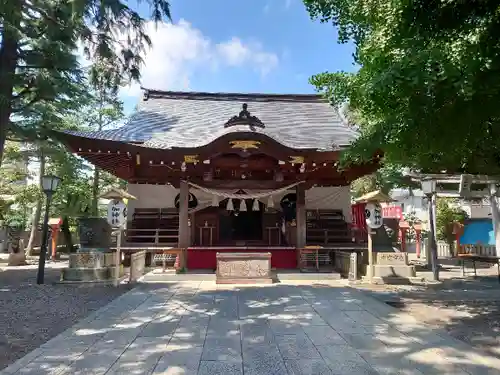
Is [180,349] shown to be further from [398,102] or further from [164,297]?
[398,102]

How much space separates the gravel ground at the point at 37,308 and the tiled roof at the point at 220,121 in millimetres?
4089

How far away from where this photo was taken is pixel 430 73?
338 centimetres

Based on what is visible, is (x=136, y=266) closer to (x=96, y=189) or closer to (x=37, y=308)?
(x=37, y=308)

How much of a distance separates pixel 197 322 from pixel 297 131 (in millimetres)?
9095

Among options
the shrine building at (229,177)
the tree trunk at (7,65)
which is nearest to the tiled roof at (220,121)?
the shrine building at (229,177)

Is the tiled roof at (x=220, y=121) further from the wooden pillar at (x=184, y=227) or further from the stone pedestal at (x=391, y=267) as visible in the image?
the stone pedestal at (x=391, y=267)

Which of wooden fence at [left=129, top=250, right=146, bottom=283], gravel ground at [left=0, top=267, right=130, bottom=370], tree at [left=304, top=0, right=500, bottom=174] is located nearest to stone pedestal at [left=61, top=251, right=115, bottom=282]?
gravel ground at [left=0, top=267, right=130, bottom=370]

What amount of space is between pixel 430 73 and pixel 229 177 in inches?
334

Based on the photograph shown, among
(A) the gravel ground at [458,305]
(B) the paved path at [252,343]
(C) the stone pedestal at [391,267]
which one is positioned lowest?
(A) the gravel ground at [458,305]

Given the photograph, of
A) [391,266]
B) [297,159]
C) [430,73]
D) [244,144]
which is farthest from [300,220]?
[430,73]

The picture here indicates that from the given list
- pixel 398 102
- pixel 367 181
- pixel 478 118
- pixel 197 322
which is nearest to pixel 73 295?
pixel 197 322

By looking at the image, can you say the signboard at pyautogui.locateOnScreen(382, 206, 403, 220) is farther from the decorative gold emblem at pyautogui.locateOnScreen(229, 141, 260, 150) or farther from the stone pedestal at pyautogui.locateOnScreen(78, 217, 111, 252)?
the stone pedestal at pyautogui.locateOnScreen(78, 217, 111, 252)

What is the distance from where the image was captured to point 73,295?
7.59 meters

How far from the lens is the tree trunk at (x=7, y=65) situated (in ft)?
23.1
